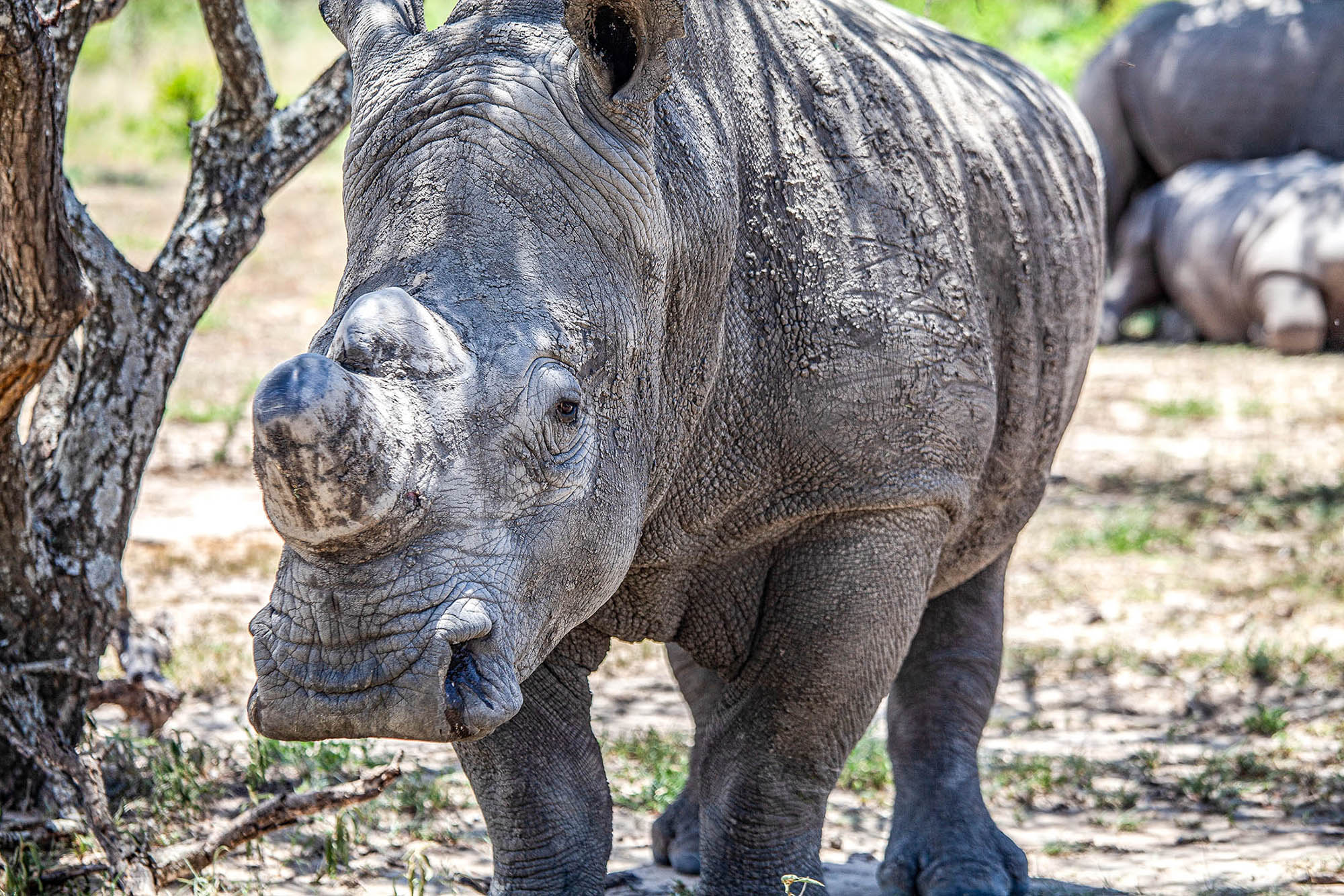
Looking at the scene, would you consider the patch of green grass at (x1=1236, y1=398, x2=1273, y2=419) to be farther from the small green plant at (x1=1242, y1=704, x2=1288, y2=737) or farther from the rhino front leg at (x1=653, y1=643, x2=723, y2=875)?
the rhino front leg at (x1=653, y1=643, x2=723, y2=875)

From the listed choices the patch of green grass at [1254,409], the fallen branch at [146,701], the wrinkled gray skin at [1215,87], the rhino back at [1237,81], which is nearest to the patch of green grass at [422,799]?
the fallen branch at [146,701]

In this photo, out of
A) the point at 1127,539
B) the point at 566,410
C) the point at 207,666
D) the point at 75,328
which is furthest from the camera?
the point at 1127,539

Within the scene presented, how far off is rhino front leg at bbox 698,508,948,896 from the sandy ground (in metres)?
0.71

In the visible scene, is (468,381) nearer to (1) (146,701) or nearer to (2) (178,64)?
(1) (146,701)

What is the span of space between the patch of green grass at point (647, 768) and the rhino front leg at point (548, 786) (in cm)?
115

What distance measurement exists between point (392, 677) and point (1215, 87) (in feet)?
42.8

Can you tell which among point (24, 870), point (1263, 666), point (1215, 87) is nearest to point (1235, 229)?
point (1215, 87)

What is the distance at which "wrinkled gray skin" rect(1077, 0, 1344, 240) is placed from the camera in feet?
44.6

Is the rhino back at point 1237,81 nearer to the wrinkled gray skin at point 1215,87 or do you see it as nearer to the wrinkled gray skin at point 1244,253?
the wrinkled gray skin at point 1215,87

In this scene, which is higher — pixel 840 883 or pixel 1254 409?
pixel 1254 409

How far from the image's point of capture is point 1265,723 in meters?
5.50

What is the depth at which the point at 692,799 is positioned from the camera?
14.7 feet

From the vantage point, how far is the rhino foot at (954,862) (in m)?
4.20

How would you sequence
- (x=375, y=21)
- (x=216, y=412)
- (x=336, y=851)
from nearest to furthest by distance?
(x=375, y=21)
(x=336, y=851)
(x=216, y=412)
